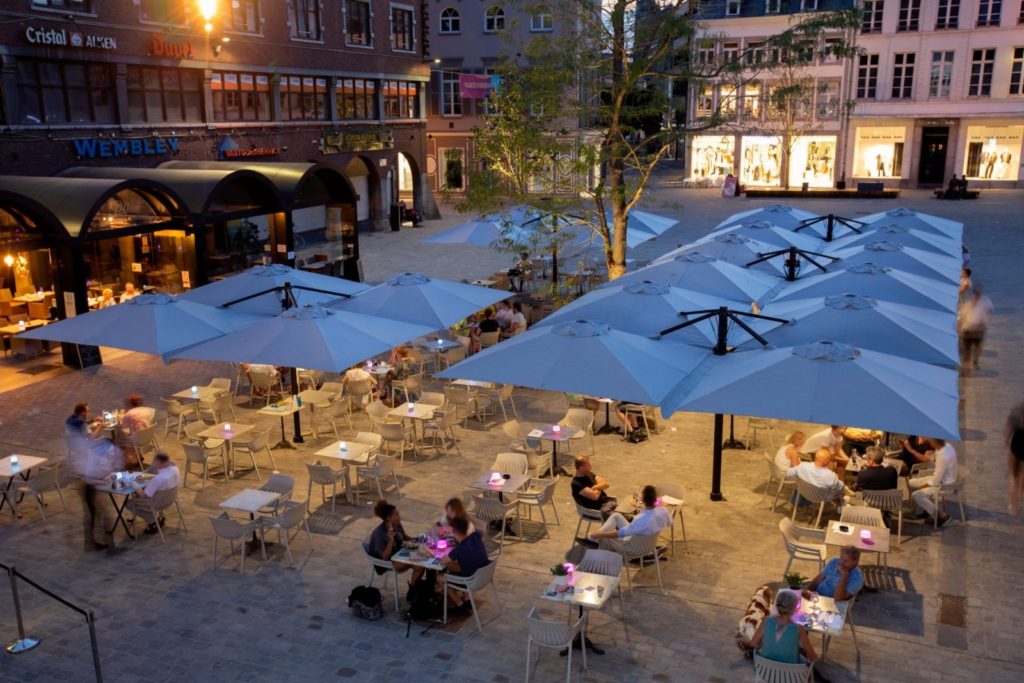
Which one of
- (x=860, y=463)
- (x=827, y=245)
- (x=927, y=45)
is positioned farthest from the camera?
(x=927, y=45)

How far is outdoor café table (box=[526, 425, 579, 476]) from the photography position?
1291 centimetres

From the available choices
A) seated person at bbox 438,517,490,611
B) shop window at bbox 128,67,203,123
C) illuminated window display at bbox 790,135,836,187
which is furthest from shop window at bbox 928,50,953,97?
seated person at bbox 438,517,490,611

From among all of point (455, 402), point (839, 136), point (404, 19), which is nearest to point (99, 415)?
point (455, 402)

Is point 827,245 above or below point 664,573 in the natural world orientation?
above

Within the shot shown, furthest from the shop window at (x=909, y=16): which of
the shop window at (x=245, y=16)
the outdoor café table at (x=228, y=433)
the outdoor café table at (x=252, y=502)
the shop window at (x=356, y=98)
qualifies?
the outdoor café table at (x=252, y=502)

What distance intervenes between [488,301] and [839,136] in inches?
1736

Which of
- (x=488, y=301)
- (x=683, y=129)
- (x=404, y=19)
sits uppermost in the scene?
(x=404, y=19)

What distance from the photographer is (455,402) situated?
1542 cm

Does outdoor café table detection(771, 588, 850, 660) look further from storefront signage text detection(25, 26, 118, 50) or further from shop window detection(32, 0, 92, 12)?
shop window detection(32, 0, 92, 12)

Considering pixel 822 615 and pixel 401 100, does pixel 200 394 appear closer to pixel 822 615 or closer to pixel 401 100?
pixel 822 615

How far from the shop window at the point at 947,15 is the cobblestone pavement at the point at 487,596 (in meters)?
42.7

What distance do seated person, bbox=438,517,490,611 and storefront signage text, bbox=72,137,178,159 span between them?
61.3 feet

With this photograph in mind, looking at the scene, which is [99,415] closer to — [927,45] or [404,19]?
[404,19]

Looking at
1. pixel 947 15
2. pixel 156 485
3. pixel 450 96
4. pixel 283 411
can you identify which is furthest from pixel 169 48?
pixel 947 15
